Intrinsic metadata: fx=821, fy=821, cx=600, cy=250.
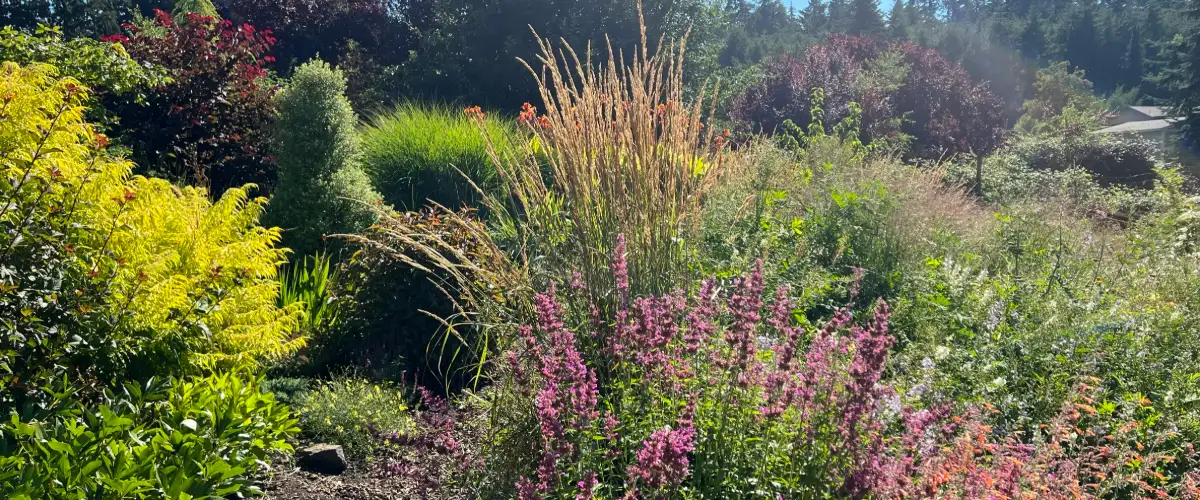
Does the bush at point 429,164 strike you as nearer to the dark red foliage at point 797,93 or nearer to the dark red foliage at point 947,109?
the dark red foliage at point 797,93

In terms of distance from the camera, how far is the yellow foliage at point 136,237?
3.21 metres

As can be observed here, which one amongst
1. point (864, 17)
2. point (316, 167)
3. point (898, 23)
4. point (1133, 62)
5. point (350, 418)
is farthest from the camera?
point (864, 17)

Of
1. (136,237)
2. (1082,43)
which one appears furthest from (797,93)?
(1082,43)

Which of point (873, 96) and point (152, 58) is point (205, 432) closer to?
point (152, 58)

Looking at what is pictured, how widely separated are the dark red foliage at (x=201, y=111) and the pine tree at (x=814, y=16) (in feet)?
218

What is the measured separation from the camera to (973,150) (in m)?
17.7

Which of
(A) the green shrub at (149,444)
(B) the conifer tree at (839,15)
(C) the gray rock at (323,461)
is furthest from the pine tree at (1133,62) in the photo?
(A) the green shrub at (149,444)

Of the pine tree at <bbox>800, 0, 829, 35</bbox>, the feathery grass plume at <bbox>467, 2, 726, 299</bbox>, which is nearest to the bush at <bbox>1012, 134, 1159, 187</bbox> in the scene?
the feathery grass plume at <bbox>467, 2, 726, 299</bbox>

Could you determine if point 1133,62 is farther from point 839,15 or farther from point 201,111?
point 201,111

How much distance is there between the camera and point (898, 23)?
6062 centimetres

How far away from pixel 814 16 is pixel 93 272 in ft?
256

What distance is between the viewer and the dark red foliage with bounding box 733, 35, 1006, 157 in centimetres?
1638

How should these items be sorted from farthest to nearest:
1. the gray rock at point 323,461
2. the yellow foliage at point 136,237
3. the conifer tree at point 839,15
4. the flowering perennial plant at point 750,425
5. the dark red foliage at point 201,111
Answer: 1. the conifer tree at point 839,15
2. the dark red foliage at point 201,111
3. the gray rock at point 323,461
4. the yellow foliage at point 136,237
5. the flowering perennial plant at point 750,425

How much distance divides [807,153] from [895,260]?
285 cm
